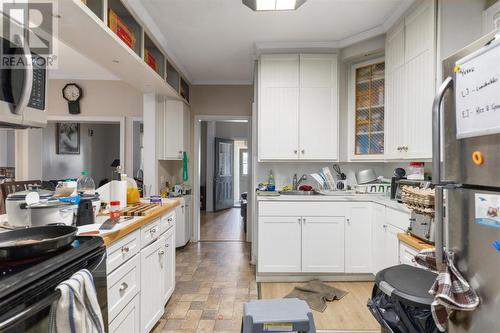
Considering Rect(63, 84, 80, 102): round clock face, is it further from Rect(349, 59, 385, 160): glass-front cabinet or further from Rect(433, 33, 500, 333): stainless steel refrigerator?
Rect(433, 33, 500, 333): stainless steel refrigerator

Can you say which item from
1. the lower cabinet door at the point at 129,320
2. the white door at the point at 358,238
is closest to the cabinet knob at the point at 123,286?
the lower cabinet door at the point at 129,320

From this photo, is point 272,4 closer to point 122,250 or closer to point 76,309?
point 122,250

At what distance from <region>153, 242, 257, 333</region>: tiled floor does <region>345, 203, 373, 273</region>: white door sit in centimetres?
107

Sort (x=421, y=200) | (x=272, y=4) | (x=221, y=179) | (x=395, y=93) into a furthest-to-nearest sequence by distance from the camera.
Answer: (x=221, y=179), (x=395, y=93), (x=272, y=4), (x=421, y=200)

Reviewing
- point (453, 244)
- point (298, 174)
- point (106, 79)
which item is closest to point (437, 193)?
point (453, 244)

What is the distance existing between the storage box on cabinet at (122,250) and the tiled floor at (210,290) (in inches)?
34.1

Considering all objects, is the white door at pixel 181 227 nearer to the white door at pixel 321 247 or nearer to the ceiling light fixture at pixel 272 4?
the white door at pixel 321 247

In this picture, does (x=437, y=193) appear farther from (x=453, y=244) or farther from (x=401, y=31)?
(x=401, y=31)

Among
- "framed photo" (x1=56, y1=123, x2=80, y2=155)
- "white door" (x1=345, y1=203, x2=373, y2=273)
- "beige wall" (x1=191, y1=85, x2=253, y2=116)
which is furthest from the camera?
"framed photo" (x1=56, y1=123, x2=80, y2=155)

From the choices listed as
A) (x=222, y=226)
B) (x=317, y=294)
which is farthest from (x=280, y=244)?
(x=222, y=226)

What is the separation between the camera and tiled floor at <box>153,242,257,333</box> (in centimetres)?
220

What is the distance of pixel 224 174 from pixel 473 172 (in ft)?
23.0

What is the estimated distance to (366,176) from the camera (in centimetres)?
332

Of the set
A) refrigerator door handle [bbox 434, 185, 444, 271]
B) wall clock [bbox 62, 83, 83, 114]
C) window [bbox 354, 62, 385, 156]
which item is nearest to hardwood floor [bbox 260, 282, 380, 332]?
refrigerator door handle [bbox 434, 185, 444, 271]
